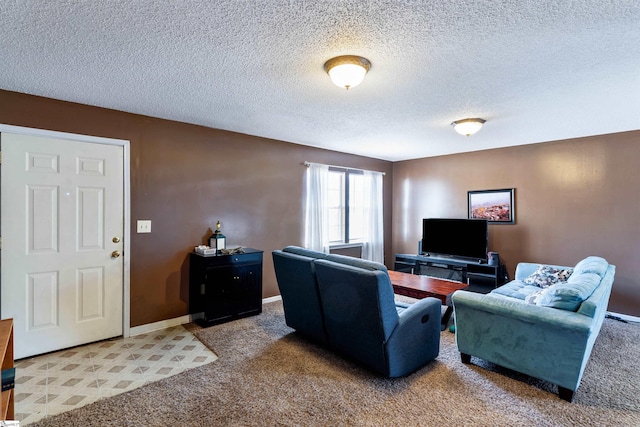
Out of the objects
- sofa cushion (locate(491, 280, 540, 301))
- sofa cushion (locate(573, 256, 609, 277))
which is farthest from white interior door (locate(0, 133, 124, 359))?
sofa cushion (locate(573, 256, 609, 277))

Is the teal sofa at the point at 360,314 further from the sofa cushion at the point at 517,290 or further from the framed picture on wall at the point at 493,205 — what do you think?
the framed picture on wall at the point at 493,205

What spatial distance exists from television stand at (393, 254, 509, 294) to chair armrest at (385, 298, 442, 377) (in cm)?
210

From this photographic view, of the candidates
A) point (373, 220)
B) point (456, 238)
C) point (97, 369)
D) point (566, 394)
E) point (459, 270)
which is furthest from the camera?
point (373, 220)

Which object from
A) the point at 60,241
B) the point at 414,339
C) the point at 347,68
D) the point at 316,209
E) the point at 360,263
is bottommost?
the point at 414,339

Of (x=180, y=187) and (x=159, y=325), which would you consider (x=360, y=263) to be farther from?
(x=159, y=325)

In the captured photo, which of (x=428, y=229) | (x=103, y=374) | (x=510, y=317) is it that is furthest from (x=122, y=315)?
(x=428, y=229)

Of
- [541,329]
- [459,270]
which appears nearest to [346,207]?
[459,270]

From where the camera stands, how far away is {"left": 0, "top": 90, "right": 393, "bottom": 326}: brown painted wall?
10.1ft

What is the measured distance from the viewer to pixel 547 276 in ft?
12.2

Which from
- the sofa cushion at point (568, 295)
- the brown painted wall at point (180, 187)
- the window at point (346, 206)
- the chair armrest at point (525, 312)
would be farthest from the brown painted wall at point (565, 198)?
the brown painted wall at point (180, 187)

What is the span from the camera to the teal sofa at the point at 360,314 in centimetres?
228

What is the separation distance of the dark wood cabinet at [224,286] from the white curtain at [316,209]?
1.21 m

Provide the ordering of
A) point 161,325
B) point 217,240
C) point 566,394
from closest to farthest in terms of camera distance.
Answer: point 566,394, point 161,325, point 217,240

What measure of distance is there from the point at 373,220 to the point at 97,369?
14.5 feet
